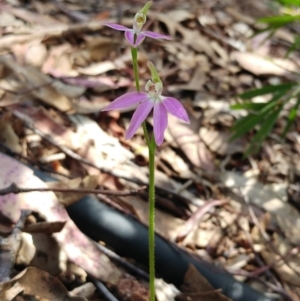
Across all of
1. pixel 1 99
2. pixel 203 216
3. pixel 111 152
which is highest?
pixel 1 99

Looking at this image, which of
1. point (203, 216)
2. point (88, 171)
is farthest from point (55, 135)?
point (203, 216)

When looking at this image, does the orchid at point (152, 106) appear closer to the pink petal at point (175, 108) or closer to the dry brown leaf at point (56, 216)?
the pink petal at point (175, 108)

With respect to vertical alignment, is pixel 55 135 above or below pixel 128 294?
above

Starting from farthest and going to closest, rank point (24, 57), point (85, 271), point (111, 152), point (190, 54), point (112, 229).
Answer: point (190, 54) < point (24, 57) < point (111, 152) < point (112, 229) < point (85, 271)

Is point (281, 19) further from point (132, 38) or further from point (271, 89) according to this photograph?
point (132, 38)

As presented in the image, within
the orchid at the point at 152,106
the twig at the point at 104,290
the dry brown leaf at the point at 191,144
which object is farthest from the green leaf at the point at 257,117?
the orchid at the point at 152,106

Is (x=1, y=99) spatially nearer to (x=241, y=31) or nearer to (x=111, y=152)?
(x=111, y=152)

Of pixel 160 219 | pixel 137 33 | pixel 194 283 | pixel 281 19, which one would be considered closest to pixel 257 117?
pixel 281 19

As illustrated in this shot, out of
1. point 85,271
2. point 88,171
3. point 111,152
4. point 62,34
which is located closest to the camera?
point 85,271
